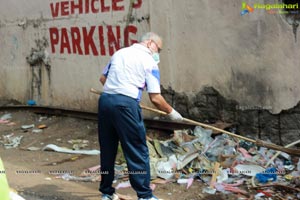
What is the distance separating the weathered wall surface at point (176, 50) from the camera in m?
5.65

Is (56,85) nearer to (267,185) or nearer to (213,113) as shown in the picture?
(213,113)

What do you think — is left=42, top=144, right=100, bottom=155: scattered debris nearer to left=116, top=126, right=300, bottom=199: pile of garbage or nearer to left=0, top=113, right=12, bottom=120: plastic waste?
left=116, top=126, right=300, bottom=199: pile of garbage

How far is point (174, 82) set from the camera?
6824 millimetres

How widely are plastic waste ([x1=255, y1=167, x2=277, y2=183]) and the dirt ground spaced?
446 mm

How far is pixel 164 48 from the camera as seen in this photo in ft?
22.6

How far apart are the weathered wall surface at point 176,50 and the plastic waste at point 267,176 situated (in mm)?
835

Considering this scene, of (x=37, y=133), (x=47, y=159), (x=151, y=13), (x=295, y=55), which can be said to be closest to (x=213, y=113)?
(x=295, y=55)

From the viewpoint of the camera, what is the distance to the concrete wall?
566 centimetres

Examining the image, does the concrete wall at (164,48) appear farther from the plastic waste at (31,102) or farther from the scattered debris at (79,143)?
the scattered debris at (79,143)

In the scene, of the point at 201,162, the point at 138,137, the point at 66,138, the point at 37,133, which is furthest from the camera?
the point at 37,133

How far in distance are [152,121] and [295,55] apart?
2.45 metres

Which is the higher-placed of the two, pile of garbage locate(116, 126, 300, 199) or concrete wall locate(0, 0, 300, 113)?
concrete wall locate(0, 0, 300, 113)

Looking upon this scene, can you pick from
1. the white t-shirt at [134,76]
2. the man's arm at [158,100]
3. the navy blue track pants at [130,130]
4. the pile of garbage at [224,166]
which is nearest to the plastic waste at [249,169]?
the pile of garbage at [224,166]

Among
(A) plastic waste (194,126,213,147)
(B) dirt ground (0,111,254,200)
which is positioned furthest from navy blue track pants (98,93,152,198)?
(A) plastic waste (194,126,213,147)
